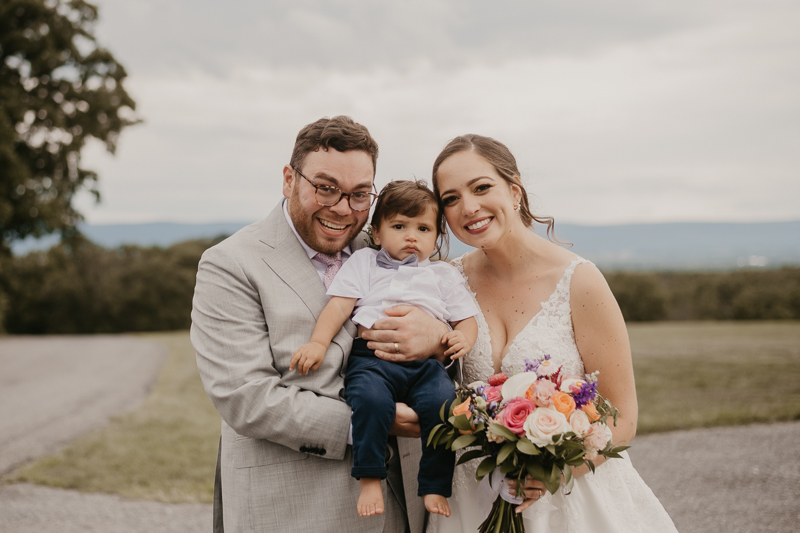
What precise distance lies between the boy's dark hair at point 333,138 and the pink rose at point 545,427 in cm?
167

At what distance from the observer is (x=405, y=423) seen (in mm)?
2865

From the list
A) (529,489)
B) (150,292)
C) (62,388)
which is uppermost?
(529,489)

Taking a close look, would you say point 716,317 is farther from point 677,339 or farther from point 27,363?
point 27,363

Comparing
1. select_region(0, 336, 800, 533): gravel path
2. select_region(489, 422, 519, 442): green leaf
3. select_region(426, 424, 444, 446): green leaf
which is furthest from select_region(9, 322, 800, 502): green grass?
select_region(489, 422, 519, 442): green leaf

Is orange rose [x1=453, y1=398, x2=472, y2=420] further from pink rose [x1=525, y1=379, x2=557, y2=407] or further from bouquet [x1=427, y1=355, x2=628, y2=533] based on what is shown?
pink rose [x1=525, y1=379, x2=557, y2=407]

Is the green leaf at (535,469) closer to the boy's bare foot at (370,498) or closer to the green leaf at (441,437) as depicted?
the green leaf at (441,437)

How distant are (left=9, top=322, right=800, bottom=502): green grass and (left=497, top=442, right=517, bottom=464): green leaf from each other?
574 cm

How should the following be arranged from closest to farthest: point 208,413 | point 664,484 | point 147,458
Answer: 1. point 664,484
2. point 147,458
3. point 208,413

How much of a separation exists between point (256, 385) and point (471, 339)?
1.25m

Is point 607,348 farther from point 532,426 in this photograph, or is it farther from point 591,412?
point 532,426

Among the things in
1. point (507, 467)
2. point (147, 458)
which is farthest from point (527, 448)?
point (147, 458)

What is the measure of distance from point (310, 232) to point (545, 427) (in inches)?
66.2

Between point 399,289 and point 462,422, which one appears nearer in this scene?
point 462,422

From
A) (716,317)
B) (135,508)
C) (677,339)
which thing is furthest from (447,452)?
(716,317)
